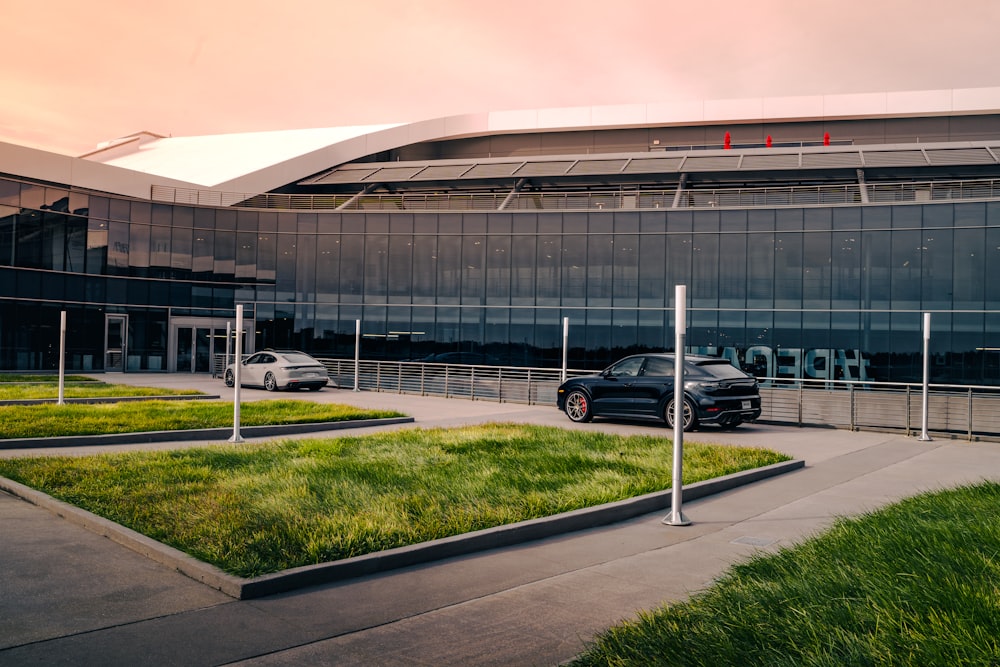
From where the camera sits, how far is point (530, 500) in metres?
8.19

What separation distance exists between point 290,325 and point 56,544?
3523 centimetres

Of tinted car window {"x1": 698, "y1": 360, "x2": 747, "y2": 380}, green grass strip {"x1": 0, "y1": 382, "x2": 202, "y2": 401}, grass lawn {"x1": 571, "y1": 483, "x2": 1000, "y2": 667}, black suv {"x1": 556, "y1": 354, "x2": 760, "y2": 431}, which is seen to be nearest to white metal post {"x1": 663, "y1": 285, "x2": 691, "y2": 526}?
grass lawn {"x1": 571, "y1": 483, "x2": 1000, "y2": 667}

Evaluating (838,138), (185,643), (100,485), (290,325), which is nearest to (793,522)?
(185,643)

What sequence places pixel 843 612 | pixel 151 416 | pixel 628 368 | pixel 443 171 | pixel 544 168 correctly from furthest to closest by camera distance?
pixel 443 171
pixel 544 168
pixel 628 368
pixel 151 416
pixel 843 612

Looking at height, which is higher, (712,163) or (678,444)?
(712,163)

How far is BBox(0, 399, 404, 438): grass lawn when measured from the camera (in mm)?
13430

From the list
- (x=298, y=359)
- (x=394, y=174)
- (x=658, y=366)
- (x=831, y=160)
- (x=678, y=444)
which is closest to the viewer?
(x=678, y=444)

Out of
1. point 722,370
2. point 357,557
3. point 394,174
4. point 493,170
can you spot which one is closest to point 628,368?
point 722,370

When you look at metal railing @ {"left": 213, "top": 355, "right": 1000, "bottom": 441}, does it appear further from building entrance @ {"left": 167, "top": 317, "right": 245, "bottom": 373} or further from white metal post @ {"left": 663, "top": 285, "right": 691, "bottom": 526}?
building entrance @ {"left": 167, "top": 317, "right": 245, "bottom": 373}

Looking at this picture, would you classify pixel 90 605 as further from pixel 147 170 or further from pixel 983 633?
pixel 147 170

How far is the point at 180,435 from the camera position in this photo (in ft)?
44.7

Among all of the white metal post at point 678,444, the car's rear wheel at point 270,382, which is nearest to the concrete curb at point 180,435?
the white metal post at point 678,444

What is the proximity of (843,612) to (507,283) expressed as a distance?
34.0 meters

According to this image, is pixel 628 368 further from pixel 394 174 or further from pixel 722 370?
pixel 394 174
